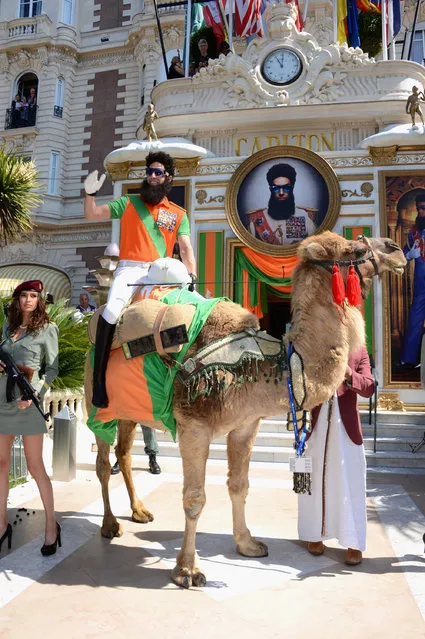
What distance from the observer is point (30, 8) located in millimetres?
23172

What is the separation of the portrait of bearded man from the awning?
10782 millimetres

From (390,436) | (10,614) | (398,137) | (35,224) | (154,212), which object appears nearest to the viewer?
(10,614)

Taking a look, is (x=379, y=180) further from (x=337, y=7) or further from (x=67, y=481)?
(x=67, y=481)

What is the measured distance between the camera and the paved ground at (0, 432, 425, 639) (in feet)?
8.85

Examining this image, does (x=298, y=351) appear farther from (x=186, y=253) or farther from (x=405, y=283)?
(x=405, y=283)

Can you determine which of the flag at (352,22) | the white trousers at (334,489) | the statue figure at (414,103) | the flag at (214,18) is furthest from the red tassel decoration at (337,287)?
the flag at (214,18)

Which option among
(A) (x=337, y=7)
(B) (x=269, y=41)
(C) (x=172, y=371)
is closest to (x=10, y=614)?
(C) (x=172, y=371)

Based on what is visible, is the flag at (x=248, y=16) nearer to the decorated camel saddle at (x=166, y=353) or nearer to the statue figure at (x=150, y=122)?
the statue figure at (x=150, y=122)

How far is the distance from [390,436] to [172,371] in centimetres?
645

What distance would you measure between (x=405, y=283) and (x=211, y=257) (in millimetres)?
4433

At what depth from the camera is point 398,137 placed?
34.2ft

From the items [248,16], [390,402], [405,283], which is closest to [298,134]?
[248,16]

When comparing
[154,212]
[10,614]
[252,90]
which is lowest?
[10,614]

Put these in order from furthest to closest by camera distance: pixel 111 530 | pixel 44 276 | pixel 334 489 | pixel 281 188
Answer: pixel 44 276
pixel 281 188
pixel 111 530
pixel 334 489
